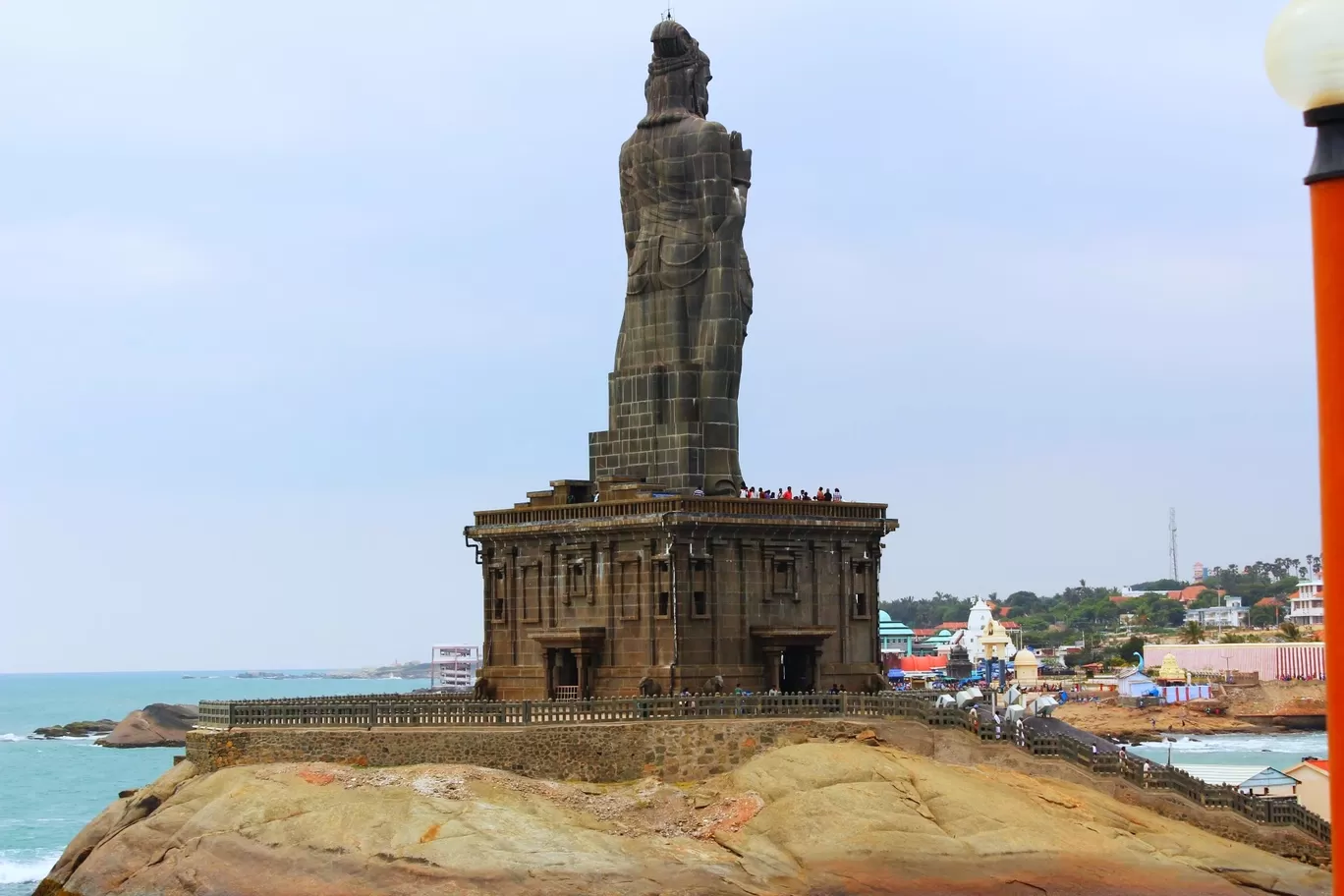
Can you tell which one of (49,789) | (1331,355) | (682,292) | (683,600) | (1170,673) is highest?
(682,292)

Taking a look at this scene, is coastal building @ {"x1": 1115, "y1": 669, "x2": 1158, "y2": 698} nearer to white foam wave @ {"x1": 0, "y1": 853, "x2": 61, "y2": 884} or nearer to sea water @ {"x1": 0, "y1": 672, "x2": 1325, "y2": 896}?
sea water @ {"x1": 0, "y1": 672, "x2": 1325, "y2": 896}

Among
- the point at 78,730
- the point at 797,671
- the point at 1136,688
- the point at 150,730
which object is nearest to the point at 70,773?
the point at 150,730

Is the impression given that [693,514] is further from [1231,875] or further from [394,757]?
[1231,875]

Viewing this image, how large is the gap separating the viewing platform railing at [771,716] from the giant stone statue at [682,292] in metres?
7.83

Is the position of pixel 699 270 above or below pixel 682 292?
above

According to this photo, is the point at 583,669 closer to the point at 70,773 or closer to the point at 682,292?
the point at 682,292

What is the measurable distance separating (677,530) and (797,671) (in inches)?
237

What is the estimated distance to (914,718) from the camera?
43.2m

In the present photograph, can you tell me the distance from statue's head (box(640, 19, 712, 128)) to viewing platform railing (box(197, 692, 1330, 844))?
645 inches

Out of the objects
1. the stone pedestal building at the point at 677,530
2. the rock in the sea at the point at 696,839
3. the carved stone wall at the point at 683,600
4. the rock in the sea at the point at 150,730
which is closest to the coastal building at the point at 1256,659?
the rock in the sea at the point at 150,730

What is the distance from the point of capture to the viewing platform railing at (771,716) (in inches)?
1667

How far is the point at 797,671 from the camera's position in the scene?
50.3 metres

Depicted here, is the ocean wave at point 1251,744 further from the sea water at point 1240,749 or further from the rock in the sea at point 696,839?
the rock in the sea at point 696,839

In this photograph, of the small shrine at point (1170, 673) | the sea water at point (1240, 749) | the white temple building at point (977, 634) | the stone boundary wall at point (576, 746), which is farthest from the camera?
the small shrine at point (1170, 673)
